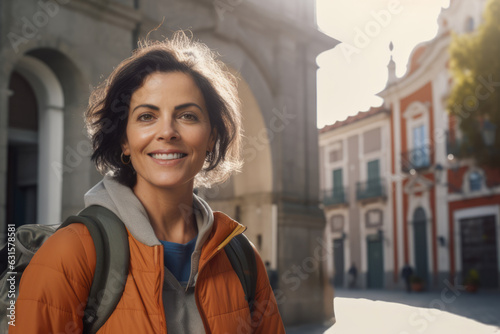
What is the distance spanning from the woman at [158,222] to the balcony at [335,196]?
103ft

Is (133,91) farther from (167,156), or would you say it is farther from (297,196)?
(297,196)

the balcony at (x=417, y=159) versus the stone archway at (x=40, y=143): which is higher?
the balcony at (x=417, y=159)

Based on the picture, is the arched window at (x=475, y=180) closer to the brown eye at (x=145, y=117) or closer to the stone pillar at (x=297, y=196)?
the stone pillar at (x=297, y=196)

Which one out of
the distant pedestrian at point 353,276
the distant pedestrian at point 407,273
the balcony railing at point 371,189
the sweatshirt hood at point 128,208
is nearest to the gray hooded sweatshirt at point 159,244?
the sweatshirt hood at point 128,208

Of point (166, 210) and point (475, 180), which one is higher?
point (475, 180)

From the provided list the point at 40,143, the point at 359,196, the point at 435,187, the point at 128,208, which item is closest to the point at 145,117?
the point at 128,208

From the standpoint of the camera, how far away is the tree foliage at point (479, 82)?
14938mm

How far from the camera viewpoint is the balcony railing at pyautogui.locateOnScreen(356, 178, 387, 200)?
1183 inches

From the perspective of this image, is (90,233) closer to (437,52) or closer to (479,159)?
(479,159)

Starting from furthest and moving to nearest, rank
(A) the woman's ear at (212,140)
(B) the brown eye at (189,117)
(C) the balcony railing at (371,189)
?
1. (C) the balcony railing at (371,189)
2. (A) the woman's ear at (212,140)
3. (B) the brown eye at (189,117)

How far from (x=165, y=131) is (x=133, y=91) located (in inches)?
6.8

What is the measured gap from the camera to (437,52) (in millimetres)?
25656

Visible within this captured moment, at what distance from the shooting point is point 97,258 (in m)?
1.52

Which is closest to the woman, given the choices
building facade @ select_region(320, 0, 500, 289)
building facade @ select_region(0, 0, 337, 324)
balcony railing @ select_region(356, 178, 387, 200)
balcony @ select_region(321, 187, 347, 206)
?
building facade @ select_region(0, 0, 337, 324)
